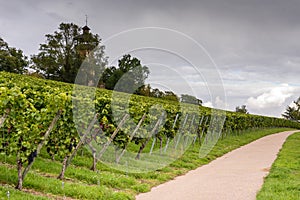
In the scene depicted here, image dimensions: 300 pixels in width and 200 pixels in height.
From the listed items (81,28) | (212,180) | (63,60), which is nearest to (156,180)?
(212,180)

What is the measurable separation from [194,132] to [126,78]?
8255 mm

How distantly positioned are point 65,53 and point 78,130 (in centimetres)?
4468

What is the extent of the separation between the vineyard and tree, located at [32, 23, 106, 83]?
32.2 meters

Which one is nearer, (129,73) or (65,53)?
(129,73)

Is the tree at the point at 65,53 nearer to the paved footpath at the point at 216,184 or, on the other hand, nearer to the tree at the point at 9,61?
the tree at the point at 9,61

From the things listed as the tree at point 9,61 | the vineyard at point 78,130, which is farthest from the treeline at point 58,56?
the vineyard at point 78,130

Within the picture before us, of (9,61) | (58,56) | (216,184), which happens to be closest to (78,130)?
(216,184)

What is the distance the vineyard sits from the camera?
6.51 m

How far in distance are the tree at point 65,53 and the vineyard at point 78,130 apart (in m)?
32.2

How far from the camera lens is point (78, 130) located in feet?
27.7

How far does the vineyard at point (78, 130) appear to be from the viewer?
6515mm

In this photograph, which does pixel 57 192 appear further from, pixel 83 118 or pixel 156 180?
pixel 156 180

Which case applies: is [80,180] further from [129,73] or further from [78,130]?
[129,73]

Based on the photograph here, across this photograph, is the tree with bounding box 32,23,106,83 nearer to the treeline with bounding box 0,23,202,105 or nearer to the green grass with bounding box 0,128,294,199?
the treeline with bounding box 0,23,202,105
